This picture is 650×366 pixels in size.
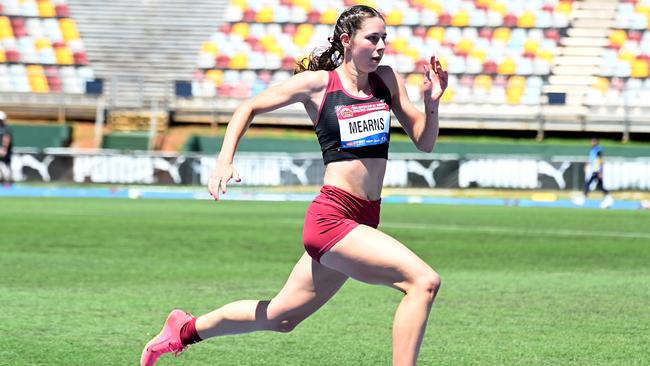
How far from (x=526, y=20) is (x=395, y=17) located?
4.79m

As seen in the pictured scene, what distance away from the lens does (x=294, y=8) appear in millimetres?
45938

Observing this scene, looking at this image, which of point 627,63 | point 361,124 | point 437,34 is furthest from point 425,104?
point 437,34

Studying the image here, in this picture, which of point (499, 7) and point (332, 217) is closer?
point (332, 217)

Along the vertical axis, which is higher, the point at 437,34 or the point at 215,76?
the point at 437,34

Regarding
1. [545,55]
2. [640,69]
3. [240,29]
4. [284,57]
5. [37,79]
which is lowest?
[37,79]

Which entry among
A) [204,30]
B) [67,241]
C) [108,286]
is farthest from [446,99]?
[108,286]

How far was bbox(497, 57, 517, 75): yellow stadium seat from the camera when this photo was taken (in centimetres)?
4412

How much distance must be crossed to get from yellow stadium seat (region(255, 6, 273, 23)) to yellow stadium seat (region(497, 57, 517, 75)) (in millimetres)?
8586

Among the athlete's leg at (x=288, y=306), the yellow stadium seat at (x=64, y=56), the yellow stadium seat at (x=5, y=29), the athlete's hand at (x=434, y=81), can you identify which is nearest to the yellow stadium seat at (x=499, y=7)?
the yellow stadium seat at (x=64, y=56)

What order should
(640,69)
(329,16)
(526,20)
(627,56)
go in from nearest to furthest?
1. (640,69)
2. (627,56)
3. (526,20)
4. (329,16)

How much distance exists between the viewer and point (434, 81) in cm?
657

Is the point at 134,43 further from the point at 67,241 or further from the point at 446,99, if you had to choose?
the point at 67,241

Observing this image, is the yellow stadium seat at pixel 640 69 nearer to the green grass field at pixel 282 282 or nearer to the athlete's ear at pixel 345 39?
the green grass field at pixel 282 282

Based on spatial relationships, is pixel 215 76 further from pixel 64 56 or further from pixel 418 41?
pixel 418 41
